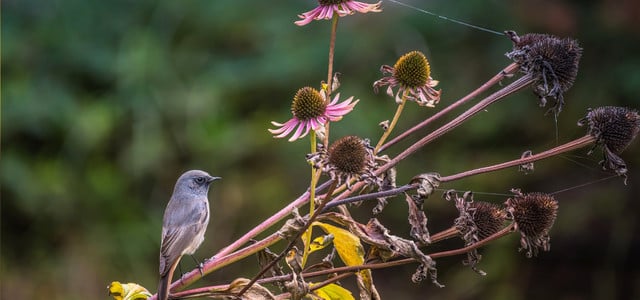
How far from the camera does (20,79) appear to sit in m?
4.46

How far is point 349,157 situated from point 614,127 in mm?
465

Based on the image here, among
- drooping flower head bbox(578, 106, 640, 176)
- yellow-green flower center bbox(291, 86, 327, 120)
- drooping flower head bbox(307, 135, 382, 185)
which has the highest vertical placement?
yellow-green flower center bbox(291, 86, 327, 120)

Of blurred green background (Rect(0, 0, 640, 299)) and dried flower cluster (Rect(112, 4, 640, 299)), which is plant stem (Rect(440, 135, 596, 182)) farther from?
blurred green background (Rect(0, 0, 640, 299))

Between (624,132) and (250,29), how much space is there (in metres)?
3.48

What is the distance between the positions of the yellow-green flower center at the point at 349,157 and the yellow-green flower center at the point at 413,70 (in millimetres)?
257

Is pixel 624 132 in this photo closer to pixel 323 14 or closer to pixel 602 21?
pixel 323 14

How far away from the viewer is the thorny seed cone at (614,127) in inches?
51.4

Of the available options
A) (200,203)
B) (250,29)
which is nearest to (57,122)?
(250,29)

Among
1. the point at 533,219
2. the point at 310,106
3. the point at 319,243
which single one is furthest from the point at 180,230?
the point at 533,219

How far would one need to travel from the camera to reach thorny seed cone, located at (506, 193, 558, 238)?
1.29m

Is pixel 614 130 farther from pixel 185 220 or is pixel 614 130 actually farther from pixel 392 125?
pixel 185 220

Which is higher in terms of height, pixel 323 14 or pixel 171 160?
pixel 171 160

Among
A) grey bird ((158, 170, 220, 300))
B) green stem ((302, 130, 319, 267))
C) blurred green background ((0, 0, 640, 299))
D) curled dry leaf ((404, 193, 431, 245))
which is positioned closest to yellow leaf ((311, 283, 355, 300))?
green stem ((302, 130, 319, 267))

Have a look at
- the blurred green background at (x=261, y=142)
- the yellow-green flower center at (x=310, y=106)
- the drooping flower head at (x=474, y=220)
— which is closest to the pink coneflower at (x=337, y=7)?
the yellow-green flower center at (x=310, y=106)
